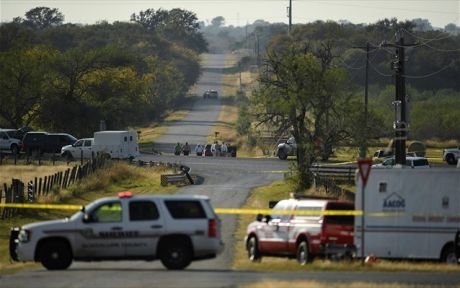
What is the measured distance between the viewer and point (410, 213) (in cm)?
2986

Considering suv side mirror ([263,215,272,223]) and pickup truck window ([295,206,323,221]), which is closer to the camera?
pickup truck window ([295,206,323,221])

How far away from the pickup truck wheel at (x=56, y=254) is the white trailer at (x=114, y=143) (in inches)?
1765

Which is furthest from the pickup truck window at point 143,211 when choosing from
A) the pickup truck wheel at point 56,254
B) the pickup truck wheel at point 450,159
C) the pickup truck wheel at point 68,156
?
the pickup truck wheel at point 68,156

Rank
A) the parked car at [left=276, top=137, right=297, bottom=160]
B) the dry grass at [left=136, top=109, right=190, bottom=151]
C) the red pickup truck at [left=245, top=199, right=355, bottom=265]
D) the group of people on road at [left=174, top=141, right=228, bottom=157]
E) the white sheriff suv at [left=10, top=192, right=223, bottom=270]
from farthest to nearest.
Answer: the dry grass at [left=136, top=109, right=190, bottom=151], the group of people on road at [left=174, top=141, right=228, bottom=157], the parked car at [left=276, top=137, right=297, bottom=160], the red pickup truck at [left=245, top=199, right=355, bottom=265], the white sheriff suv at [left=10, top=192, right=223, bottom=270]

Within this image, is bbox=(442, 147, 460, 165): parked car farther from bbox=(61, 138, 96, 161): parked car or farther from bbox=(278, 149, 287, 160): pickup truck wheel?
bbox=(61, 138, 96, 161): parked car

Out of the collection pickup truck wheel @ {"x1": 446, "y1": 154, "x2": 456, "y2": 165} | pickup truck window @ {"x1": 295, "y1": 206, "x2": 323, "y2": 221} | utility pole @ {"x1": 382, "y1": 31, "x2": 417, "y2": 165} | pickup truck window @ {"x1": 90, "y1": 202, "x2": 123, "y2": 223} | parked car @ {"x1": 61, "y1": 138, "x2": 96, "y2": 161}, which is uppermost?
utility pole @ {"x1": 382, "y1": 31, "x2": 417, "y2": 165}

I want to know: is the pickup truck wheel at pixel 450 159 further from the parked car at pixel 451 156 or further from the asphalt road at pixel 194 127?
the asphalt road at pixel 194 127

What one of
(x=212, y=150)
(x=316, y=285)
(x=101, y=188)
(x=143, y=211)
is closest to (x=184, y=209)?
(x=143, y=211)

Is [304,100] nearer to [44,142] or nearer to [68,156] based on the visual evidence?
[68,156]

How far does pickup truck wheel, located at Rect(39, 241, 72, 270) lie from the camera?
2641cm

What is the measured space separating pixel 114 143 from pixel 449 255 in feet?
146

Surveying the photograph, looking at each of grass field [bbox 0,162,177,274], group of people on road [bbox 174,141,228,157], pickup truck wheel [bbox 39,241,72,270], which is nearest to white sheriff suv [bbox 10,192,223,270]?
pickup truck wheel [bbox 39,241,72,270]

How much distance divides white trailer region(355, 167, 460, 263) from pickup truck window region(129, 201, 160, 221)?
236 inches

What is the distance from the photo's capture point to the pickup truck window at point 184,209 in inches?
1038
